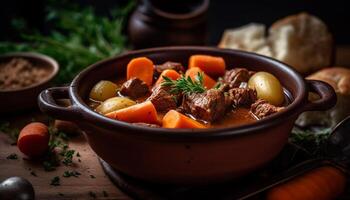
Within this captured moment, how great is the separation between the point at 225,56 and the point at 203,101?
0.67m

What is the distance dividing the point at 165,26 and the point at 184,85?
4.79 ft

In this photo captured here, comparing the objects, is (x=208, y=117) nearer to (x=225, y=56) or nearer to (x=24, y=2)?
(x=225, y=56)

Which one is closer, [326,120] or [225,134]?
[225,134]

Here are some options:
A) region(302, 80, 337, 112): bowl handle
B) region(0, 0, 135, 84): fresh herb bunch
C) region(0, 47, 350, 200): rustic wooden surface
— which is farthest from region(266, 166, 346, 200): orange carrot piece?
region(0, 0, 135, 84): fresh herb bunch

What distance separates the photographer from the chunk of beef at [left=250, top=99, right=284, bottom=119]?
207 centimetres

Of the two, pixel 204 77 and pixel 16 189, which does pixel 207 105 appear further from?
pixel 16 189

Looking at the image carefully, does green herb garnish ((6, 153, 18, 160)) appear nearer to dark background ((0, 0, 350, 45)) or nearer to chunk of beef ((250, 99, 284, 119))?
chunk of beef ((250, 99, 284, 119))

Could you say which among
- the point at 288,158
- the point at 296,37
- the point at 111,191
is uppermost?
Answer: the point at 296,37

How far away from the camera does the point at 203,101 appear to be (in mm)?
2061

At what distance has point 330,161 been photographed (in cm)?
217

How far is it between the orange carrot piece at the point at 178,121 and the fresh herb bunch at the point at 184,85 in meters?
0.20

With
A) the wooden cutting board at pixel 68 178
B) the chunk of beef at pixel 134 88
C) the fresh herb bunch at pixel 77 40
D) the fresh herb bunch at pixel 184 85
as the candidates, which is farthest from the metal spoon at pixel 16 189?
the fresh herb bunch at pixel 77 40

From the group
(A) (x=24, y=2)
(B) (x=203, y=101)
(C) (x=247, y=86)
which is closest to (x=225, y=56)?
(C) (x=247, y=86)

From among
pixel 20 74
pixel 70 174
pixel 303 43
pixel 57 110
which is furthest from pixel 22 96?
pixel 303 43
